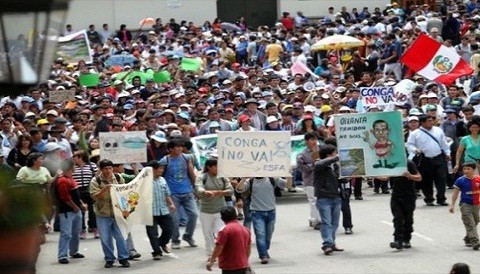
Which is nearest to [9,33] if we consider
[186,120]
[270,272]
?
[270,272]

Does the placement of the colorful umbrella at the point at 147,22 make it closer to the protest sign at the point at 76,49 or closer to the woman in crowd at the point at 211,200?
the protest sign at the point at 76,49

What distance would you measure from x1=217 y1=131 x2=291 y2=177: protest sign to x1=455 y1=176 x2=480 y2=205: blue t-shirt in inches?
86.0

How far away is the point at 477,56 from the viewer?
30.0m

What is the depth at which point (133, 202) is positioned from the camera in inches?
663

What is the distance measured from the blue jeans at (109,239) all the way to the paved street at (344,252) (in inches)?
6.7

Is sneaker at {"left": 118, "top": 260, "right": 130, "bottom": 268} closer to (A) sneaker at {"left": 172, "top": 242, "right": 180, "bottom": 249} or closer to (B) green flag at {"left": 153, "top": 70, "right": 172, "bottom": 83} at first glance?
(A) sneaker at {"left": 172, "top": 242, "right": 180, "bottom": 249}

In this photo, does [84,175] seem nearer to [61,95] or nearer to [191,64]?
[61,95]

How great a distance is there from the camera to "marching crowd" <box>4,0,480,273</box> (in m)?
16.7

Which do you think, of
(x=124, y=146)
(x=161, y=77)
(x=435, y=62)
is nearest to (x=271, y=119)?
(x=124, y=146)

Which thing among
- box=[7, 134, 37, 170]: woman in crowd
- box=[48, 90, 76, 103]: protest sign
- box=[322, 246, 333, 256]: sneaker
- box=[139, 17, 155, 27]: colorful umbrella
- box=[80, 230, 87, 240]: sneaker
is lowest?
box=[80, 230, 87, 240]: sneaker

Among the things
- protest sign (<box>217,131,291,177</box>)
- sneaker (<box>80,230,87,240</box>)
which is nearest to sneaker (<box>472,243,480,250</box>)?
protest sign (<box>217,131,291,177</box>)

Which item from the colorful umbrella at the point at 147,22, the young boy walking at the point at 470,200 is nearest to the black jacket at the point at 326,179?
the young boy walking at the point at 470,200

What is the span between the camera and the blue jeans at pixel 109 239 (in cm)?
1658

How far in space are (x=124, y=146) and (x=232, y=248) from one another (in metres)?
6.35
